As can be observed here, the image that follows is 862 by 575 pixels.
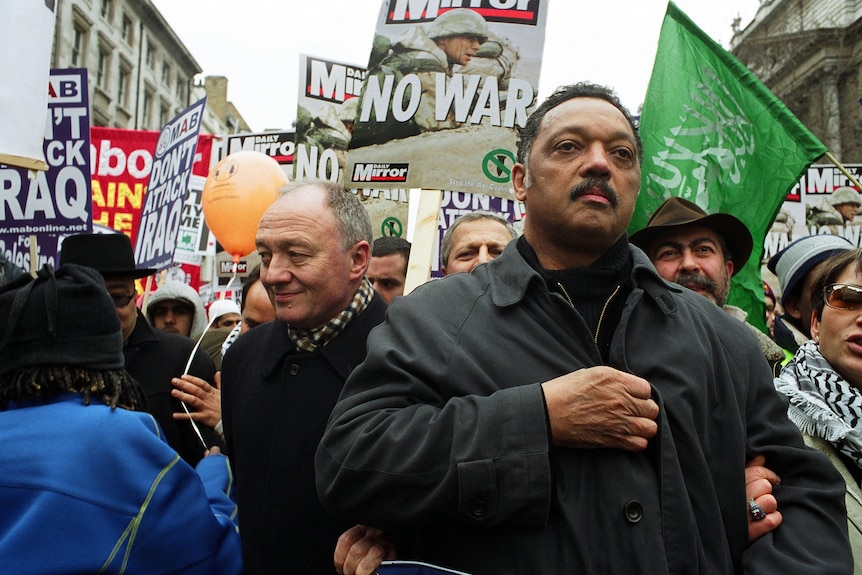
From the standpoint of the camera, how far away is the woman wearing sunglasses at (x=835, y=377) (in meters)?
1.95

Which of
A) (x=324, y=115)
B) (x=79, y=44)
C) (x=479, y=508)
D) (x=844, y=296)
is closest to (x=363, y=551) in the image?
(x=479, y=508)

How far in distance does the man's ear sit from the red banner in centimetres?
607

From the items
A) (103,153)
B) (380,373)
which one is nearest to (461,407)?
(380,373)

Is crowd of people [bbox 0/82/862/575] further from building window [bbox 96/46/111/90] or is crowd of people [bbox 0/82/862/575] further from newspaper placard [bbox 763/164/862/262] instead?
building window [bbox 96/46/111/90]

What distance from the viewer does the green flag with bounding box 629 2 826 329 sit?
12.2 feet

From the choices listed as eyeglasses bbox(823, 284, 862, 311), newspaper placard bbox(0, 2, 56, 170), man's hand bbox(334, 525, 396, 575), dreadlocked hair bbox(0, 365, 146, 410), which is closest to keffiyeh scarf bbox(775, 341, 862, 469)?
eyeglasses bbox(823, 284, 862, 311)

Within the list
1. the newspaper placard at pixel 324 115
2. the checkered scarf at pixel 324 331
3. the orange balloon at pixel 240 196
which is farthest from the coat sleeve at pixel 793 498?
the newspaper placard at pixel 324 115

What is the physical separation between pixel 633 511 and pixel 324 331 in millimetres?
1318

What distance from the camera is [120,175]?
Answer: 826 centimetres

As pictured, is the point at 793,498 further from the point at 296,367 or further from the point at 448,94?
the point at 448,94

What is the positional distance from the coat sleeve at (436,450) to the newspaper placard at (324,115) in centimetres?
522

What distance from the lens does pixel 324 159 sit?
262 inches

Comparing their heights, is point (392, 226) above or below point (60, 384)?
above

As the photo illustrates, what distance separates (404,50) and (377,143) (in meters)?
0.58
